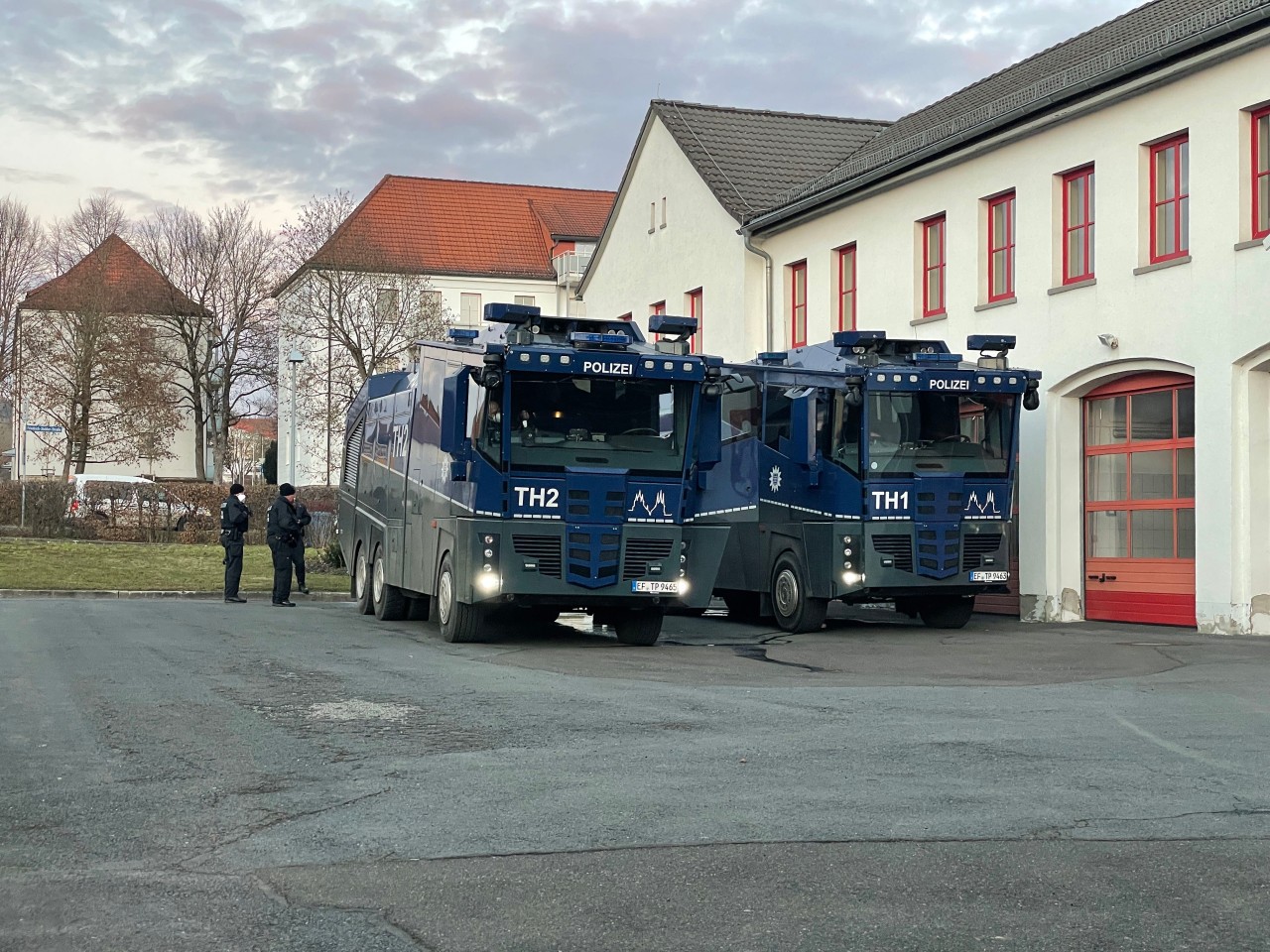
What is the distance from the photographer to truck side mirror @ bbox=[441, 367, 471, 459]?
15.4 meters

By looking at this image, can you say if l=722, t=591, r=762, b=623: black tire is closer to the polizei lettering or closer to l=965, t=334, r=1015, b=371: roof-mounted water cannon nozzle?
l=965, t=334, r=1015, b=371: roof-mounted water cannon nozzle

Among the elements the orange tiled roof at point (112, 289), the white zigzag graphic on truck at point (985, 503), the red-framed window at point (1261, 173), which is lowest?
the white zigzag graphic on truck at point (985, 503)

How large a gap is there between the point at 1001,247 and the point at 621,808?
1765 cm

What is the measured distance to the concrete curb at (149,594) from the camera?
2631 cm

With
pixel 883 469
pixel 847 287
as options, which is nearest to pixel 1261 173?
pixel 883 469

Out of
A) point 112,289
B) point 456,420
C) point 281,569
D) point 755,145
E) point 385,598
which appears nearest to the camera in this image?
point 456,420

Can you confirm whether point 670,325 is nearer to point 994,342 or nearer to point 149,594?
point 994,342

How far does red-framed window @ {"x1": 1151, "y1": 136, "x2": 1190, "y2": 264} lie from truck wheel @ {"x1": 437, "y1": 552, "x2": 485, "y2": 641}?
967 centimetres

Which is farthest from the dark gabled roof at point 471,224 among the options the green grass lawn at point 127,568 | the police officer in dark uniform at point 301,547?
the police officer in dark uniform at point 301,547

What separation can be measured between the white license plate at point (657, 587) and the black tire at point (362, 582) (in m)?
6.65

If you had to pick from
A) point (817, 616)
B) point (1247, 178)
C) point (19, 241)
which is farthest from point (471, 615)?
point (19, 241)

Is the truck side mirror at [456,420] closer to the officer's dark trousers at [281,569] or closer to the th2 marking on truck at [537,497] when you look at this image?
the th2 marking on truck at [537,497]

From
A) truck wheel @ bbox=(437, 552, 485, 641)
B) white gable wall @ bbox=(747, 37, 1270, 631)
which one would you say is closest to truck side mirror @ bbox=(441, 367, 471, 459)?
truck wheel @ bbox=(437, 552, 485, 641)

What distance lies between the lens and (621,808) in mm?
6898
